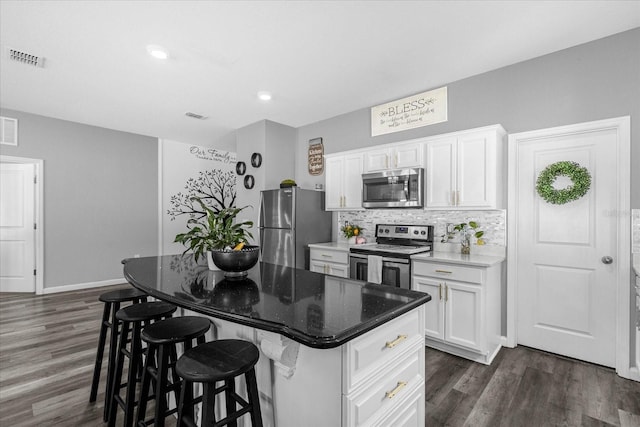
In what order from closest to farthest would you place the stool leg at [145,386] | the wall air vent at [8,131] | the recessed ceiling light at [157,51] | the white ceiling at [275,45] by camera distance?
the stool leg at [145,386] < the white ceiling at [275,45] < the recessed ceiling light at [157,51] < the wall air vent at [8,131]

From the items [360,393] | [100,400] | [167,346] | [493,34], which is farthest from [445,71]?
[100,400]

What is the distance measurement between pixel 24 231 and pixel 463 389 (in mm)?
6262

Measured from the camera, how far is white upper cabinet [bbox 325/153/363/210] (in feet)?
13.1

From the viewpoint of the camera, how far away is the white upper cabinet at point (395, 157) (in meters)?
3.39

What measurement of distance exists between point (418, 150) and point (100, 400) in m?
3.51

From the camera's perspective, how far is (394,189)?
11.5 ft

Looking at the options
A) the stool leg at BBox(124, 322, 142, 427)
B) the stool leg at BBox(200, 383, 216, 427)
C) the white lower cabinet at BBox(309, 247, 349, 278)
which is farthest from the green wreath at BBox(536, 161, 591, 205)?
the stool leg at BBox(124, 322, 142, 427)

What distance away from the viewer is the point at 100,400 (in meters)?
2.10

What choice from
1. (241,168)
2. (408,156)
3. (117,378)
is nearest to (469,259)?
(408,156)

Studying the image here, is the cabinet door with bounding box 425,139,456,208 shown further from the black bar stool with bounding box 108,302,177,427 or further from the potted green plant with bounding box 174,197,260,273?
the black bar stool with bounding box 108,302,177,427

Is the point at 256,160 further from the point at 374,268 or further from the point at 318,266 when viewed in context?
the point at 374,268

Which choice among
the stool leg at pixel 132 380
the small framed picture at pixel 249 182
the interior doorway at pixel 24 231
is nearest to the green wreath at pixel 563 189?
the stool leg at pixel 132 380

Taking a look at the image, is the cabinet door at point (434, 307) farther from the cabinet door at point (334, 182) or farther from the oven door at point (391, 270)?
the cabinet door at point (334, 182)

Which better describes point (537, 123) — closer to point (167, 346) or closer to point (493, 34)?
point (493, 34)
